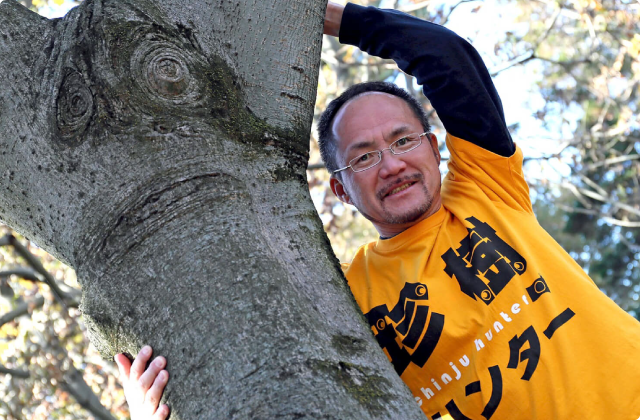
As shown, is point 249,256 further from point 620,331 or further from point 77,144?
point 620,331

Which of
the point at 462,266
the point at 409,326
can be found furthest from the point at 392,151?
the point at 409,326

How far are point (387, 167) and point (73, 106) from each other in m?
1.41

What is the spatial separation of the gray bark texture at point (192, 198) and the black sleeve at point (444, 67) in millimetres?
762

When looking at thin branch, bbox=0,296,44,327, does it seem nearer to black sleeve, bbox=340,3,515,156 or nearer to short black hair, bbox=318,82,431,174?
short black hair, bbox=318,82,431,174

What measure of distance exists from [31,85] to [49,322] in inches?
164

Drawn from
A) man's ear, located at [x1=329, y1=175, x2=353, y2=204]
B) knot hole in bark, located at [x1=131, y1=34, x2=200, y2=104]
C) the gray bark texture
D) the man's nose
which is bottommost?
the gray bark texture

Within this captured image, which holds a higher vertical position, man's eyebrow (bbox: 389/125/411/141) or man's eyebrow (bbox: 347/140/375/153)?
man's eyebrow (bbox: 389/125/411/141)

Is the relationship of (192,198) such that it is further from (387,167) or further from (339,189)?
(339,189)

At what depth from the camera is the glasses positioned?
255 centimetres

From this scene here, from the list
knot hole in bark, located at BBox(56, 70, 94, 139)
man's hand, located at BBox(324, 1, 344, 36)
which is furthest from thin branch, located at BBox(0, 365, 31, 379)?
man's hand, located at BBox(324, 1, 344, 36)

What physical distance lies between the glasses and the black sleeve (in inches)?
7.4

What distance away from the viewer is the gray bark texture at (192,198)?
1.20m

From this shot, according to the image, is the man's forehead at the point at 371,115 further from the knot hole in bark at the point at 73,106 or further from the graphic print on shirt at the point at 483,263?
the knot hole in bark at the point at 73,106

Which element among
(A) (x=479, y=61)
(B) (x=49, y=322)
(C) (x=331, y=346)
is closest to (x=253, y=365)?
(C) (x=331, y=346)
